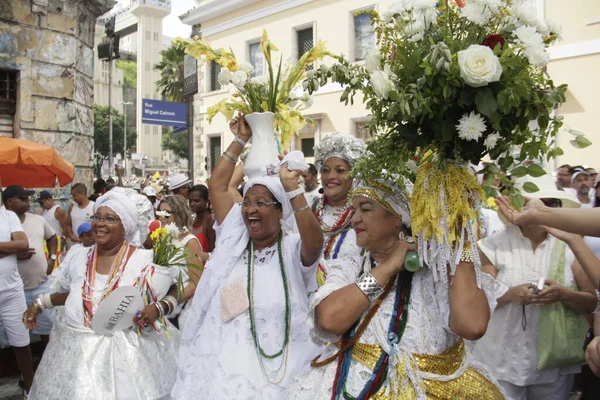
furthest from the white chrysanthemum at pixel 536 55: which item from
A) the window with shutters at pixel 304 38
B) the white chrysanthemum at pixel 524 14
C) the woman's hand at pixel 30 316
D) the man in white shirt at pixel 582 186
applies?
the window with shutters at pixel 304 38

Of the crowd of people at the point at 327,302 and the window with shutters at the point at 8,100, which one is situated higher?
the window with shutters at the point at 8,100

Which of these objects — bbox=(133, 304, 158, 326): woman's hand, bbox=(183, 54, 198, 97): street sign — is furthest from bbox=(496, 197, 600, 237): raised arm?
bbox=(183, 54, 198, 97): street sign

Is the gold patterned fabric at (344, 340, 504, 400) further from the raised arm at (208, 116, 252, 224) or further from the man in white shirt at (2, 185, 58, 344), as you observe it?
the man in white shirt at (2, 185, 58, 344)

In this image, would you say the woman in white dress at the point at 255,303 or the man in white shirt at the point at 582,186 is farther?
the man in white shirt at the point at 582,186

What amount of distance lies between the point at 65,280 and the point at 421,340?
9.79ft

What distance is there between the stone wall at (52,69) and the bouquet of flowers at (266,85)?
8.29 m

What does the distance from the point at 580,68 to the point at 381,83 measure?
15.0 m

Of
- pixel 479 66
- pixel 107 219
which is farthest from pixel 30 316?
pixel 479 66

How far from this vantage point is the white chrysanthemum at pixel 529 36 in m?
2.13

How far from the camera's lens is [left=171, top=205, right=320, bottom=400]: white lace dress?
127 inches

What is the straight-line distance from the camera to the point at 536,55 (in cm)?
212

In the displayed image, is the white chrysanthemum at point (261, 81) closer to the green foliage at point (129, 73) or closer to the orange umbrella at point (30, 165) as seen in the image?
the orange umbrella at point (30, 165)

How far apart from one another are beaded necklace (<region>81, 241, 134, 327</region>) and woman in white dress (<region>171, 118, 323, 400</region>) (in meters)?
0.79

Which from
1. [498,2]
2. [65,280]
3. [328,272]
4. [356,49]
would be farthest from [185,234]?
[356,49]
